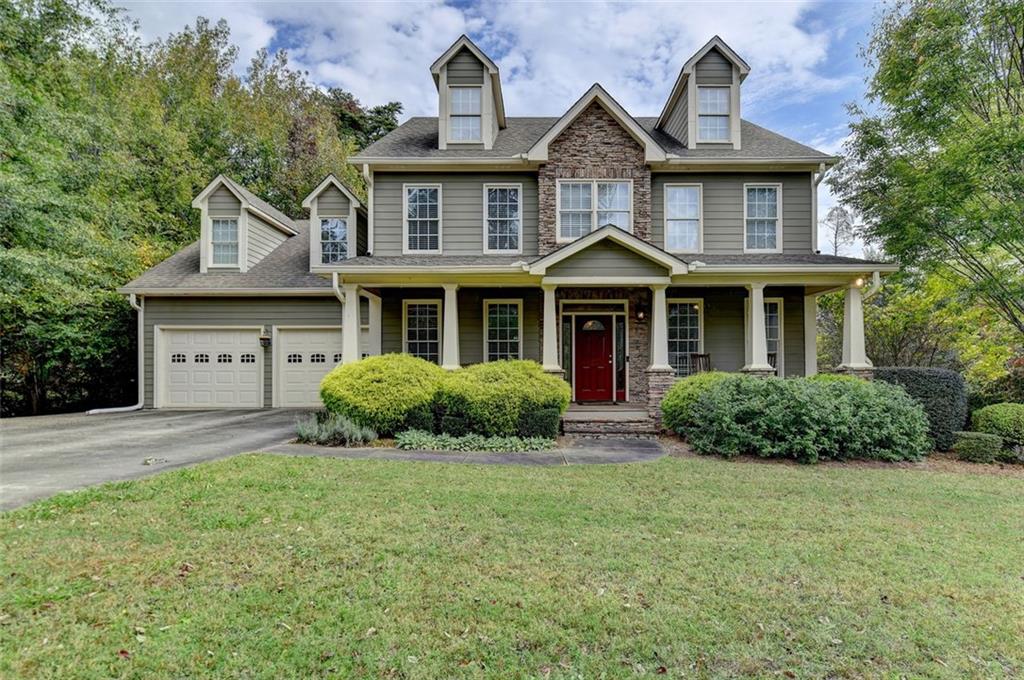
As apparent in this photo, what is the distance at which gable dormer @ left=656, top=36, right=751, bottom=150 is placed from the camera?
11352mm

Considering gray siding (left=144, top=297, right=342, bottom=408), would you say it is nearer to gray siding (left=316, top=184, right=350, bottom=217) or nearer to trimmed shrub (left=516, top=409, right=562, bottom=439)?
gray siding (left=316, top=184, right=350, bottom=217)

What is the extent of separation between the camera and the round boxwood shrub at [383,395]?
8.50 metres

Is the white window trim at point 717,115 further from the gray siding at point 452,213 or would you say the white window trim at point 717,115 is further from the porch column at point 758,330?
the gray siding at point 452,213

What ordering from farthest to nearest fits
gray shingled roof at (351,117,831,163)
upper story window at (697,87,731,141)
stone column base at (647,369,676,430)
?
upper story window at (697,87,731,141) → gray shingled roof at (351,117,831,163) → stone column base at (647,369,676,430)

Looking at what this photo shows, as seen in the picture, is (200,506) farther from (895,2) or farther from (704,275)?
(895,2)

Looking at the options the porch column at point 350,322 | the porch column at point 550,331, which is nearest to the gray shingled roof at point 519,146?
the porch column at point 350,322

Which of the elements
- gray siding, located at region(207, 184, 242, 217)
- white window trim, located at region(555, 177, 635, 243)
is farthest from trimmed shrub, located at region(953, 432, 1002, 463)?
gray siding, located at region(207, 184, 242, 217)

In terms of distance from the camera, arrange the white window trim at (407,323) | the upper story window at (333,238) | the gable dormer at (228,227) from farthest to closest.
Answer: the gable dormer at (228,227)
the upper story window at (333,238)
the white window trim at (407,323)

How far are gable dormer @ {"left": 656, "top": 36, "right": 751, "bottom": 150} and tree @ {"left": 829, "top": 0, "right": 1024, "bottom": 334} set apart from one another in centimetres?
263

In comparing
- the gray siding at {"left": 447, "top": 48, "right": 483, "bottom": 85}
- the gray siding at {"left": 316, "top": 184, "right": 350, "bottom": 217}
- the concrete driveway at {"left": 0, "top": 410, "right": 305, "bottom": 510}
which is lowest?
the concrete driveway at {"left": 0, "top": 410, "right": 305, "bottom": 510}

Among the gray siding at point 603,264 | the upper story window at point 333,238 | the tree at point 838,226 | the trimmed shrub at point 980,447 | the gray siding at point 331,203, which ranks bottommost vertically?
the trimmed shrub at point 980,447

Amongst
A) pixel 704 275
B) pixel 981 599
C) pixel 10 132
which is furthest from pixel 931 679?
pixel 10 132

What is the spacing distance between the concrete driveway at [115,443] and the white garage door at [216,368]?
2.84 ft

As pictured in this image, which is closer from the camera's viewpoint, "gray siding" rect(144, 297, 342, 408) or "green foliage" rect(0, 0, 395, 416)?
"green foliage" rect(0, 0, 395, 416)
